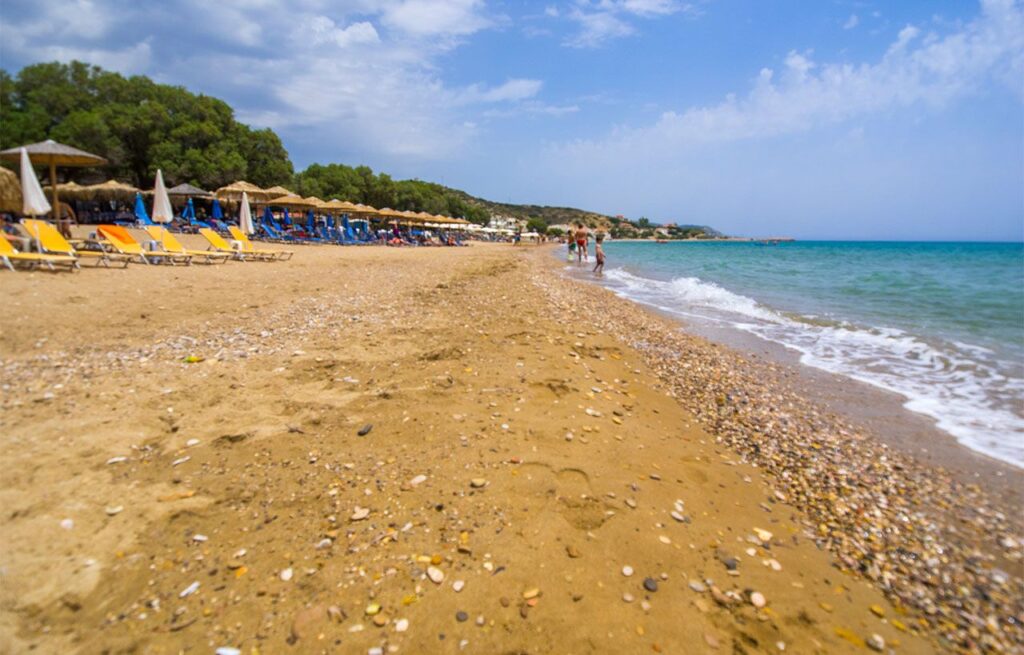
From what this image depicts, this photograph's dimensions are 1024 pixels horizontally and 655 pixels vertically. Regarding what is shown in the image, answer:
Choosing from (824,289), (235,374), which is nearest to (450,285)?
(235,374)

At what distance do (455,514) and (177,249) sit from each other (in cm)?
1441

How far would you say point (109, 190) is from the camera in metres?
25.5

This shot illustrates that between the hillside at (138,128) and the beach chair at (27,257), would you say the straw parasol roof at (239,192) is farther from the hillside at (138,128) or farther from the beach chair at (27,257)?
the beach chair at (27,257)

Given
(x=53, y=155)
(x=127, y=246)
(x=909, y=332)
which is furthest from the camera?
(x=53, y=155)

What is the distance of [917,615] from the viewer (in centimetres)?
235

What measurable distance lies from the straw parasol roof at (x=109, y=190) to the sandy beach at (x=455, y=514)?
2558 centimetres

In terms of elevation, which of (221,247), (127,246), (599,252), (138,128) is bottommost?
(221,247)

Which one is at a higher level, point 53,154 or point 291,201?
point 53,154

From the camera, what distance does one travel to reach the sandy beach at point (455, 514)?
6.73 ft

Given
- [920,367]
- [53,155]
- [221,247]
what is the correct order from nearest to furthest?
[920,367]
[53,155]
[221,247]

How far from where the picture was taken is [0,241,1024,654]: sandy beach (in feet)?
6.73

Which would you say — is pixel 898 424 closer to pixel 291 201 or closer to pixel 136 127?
pixel 291 201

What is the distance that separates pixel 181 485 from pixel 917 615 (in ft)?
13.7

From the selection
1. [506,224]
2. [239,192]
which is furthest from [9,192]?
[506,224]
